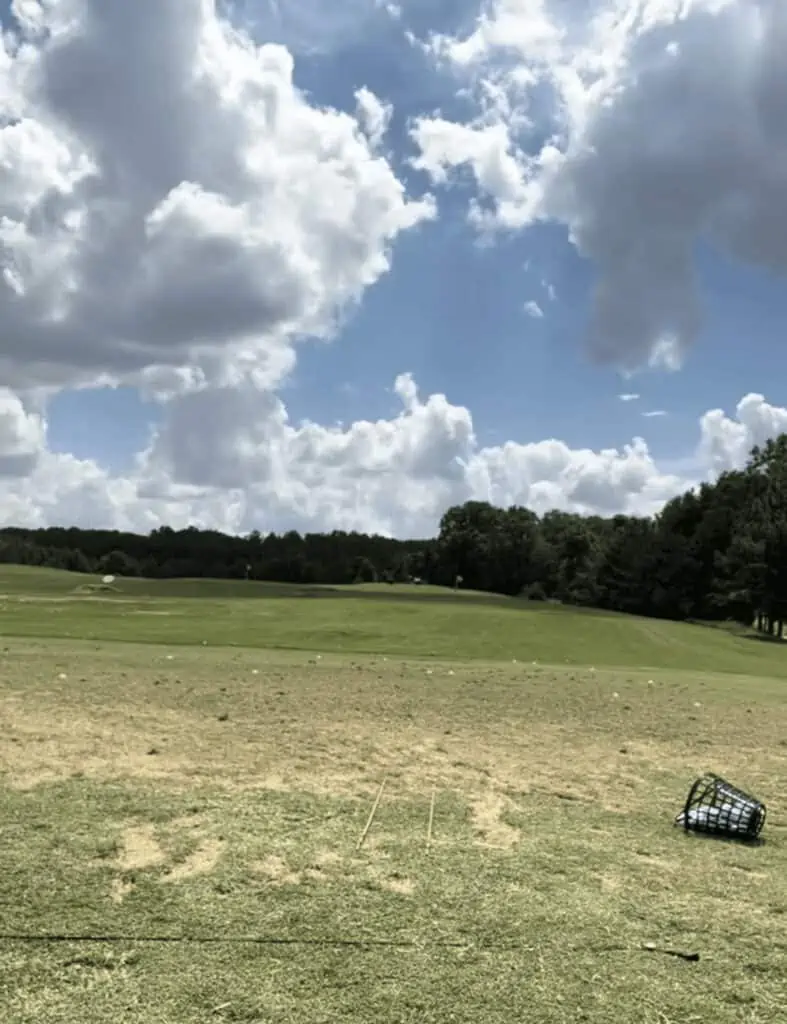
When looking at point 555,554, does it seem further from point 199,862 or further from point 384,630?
point 199,862

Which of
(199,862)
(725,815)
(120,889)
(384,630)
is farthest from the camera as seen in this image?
(384,630)

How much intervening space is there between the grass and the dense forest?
167ft

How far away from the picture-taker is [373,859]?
23.1ft

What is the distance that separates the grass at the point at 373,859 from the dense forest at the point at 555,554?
167ft

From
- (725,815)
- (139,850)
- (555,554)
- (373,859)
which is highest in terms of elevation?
(555,554)

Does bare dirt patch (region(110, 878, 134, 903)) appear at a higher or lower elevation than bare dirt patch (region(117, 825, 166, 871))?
higher

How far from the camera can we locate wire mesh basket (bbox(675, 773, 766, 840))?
8320mm

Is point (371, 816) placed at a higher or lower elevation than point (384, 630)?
lower

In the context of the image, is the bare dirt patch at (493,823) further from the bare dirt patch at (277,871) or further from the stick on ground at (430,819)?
the bare dirt patch at (277,871)

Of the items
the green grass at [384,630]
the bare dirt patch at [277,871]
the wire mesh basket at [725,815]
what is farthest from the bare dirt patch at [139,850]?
the green grass at [384,630]

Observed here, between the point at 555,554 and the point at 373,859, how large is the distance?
115 m

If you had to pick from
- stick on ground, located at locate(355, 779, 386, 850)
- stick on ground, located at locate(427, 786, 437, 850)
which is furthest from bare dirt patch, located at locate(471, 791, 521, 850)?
stick on ground, located at locate(355, 779, 386, 850)

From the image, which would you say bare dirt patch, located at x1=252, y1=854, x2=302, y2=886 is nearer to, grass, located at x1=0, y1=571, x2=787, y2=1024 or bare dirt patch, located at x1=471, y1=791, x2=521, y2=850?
grass, located at x1=0, y1=571, x2=787, y2=1024

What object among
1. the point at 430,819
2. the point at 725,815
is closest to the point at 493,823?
the point at 430,819
